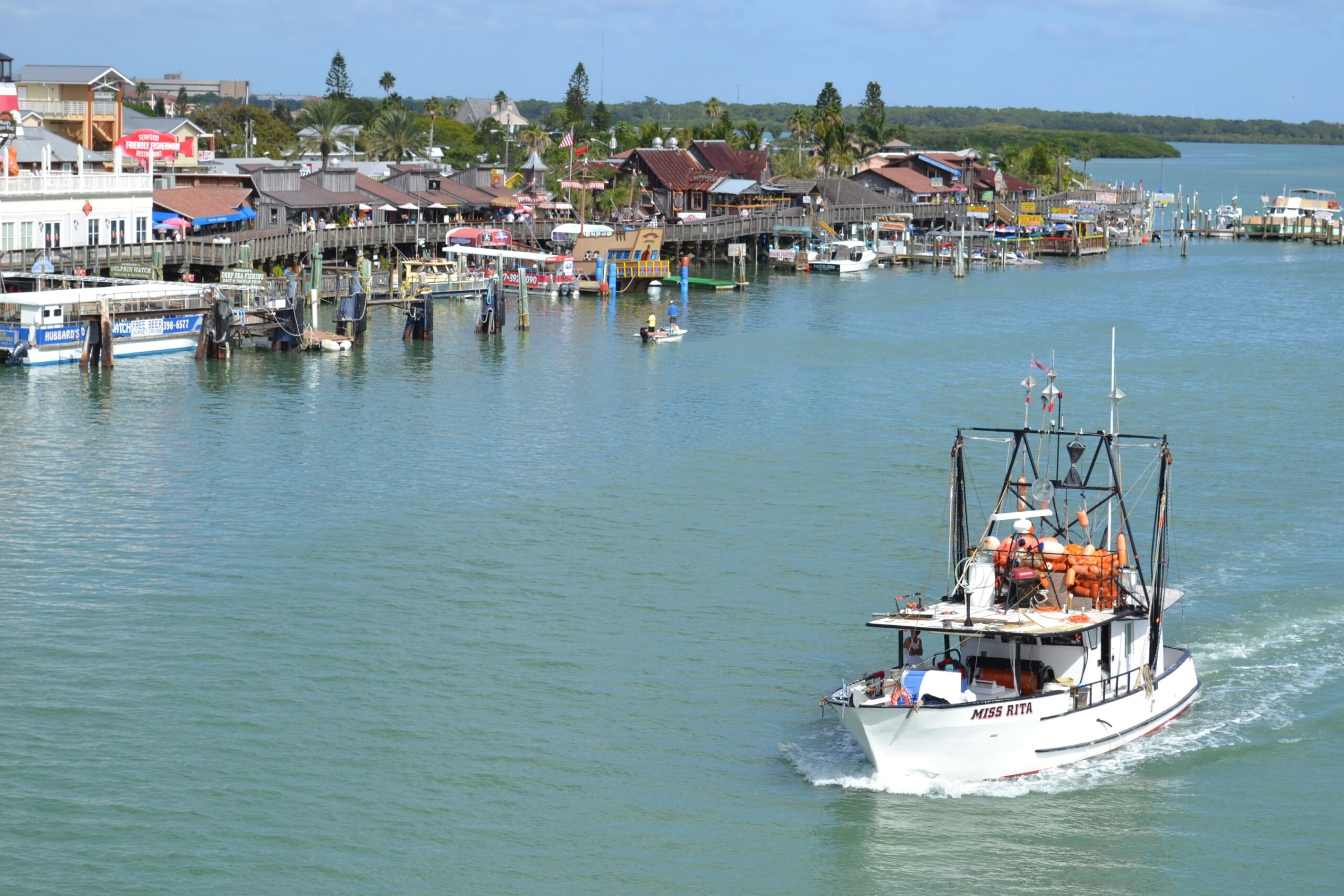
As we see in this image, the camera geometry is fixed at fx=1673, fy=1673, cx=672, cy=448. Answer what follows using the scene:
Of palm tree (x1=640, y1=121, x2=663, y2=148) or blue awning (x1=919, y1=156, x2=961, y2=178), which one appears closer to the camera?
blue awning (x1=919, y1=156, x2=961, y2=178)

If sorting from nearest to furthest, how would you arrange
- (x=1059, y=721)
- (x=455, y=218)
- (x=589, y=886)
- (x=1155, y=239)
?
(x=589, y=886) → (x=1059, y=721) → (x=455, y=218) → (x=1155, y=239)

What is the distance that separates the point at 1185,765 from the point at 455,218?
96.9 m

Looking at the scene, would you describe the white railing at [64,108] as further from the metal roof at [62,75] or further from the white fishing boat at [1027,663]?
the white fishing boat at [1027,663]

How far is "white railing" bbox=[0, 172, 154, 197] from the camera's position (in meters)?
80.8

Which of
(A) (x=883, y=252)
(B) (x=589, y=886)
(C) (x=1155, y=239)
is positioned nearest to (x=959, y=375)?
(B) (x=589, y=886)

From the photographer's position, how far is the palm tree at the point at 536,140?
6644 inches

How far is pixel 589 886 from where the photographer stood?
25594mm

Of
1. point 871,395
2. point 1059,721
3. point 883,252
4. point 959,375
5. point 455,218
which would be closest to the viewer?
point 1059,721

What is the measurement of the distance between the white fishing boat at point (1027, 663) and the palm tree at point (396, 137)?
119 metres

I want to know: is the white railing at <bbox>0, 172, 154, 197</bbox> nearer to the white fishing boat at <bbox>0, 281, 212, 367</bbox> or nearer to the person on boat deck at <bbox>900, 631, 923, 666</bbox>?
the white fishing boat at <bbox>0, 281, 212, 367</bbox>

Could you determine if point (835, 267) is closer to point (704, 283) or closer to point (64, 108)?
point (704, 283)

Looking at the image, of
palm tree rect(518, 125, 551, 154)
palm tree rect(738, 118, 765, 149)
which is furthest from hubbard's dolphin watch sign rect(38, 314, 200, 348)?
palm tree rect(738, 118, 765, 149)

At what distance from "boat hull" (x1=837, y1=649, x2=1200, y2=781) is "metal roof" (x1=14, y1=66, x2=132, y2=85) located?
3467 inches

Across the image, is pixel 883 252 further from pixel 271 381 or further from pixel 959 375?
pixel 271 381
